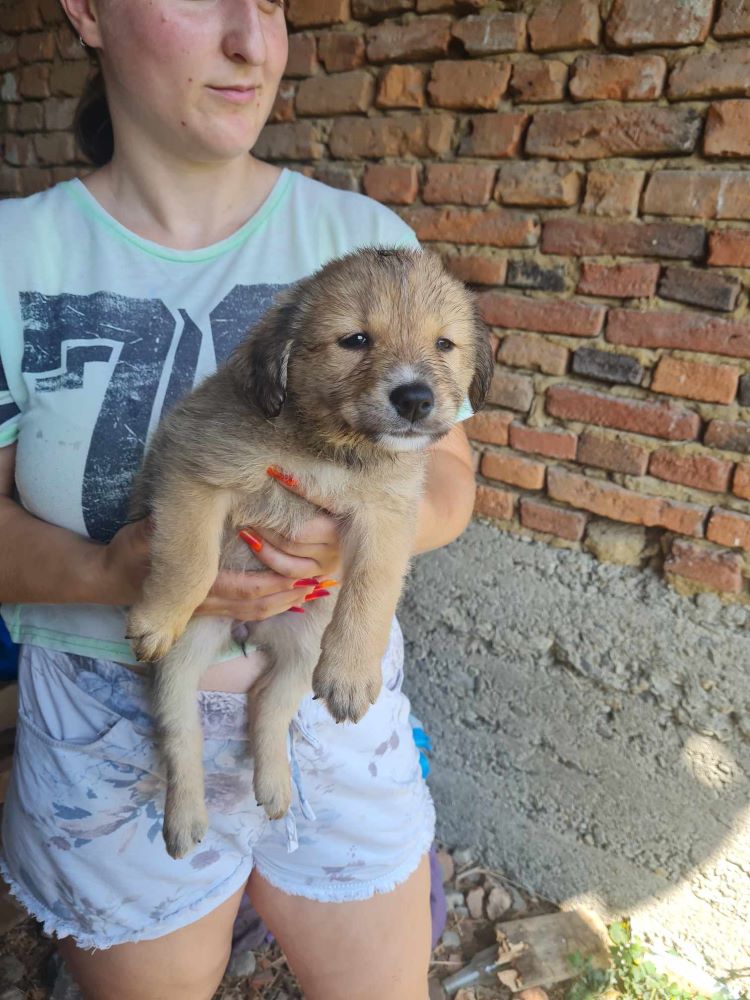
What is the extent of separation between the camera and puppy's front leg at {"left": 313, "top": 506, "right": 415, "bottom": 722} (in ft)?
5.34

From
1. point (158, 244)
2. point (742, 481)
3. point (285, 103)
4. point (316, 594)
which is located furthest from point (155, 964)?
point (285, 103)

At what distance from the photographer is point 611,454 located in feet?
8.28

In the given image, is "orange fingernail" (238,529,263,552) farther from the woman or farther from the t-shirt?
the t-shirt

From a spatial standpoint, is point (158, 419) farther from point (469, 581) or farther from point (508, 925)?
point (508, 925)

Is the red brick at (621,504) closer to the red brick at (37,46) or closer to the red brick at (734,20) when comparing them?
the red brick at (734,20)

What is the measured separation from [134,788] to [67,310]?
109 centimetres

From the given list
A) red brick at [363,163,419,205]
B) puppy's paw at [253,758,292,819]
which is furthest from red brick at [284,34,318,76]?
puppy's paw at [253,758,292,819]

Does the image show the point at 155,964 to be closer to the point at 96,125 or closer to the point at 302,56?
the point at 96,125

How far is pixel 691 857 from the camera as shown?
2625 mm

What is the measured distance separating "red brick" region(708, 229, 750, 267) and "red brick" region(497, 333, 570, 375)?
0.52 m

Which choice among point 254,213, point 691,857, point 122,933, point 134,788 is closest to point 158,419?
point 254,213

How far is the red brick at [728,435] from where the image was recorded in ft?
7.48

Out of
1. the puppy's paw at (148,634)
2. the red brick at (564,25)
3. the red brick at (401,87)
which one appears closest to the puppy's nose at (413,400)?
the puppy's paw at (148,634)

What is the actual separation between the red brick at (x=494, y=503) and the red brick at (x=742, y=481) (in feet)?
2.48
